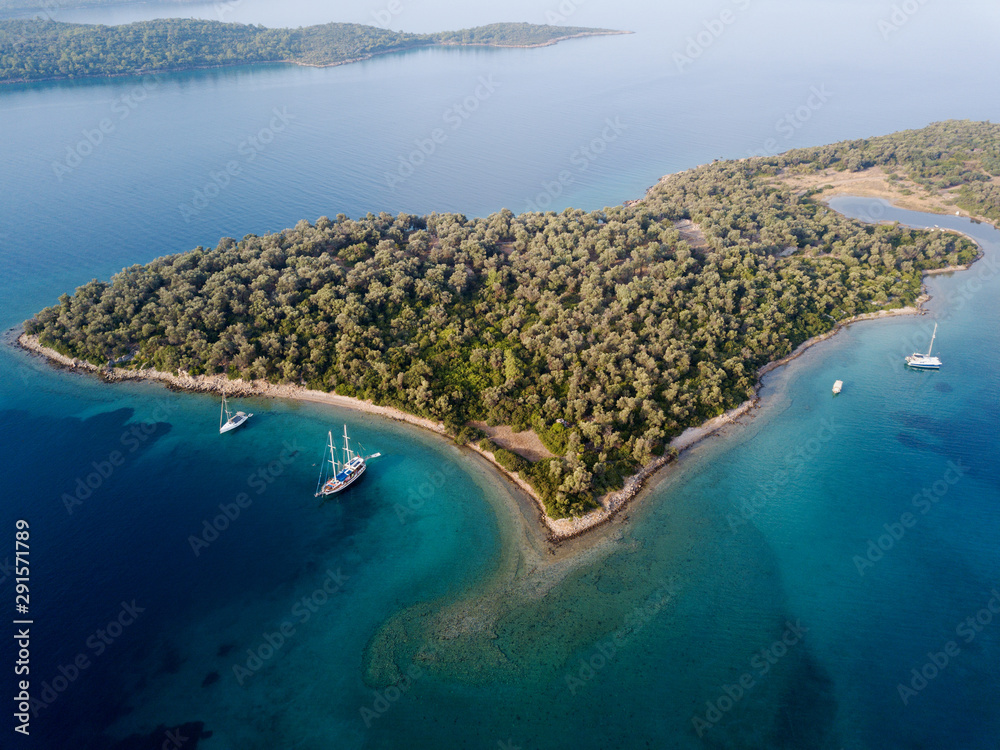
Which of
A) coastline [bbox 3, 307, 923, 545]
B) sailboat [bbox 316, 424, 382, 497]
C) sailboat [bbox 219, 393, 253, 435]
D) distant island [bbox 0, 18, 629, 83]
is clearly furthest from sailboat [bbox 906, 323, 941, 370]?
distant island [bbox 0, 18, 629, 83]

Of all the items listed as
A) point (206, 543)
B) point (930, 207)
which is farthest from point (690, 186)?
point (206, 543)

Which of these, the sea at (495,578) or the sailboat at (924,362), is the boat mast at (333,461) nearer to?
the sea at (495,578)

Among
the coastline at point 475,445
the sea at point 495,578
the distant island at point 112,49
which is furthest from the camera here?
the distant island at point 112,49

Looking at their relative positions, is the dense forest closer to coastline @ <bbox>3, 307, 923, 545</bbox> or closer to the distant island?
coastline @ <bbox>3, 307, 923, 545</bbox>

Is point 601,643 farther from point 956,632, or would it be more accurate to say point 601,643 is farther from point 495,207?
point 495,207

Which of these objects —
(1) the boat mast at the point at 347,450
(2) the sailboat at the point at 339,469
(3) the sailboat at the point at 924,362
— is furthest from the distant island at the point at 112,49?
(3) the sailboat at the point at 924,362

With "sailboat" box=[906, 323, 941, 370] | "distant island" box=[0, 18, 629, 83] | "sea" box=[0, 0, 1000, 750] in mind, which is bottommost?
"sea" box=[0, 0, 1000, 750]
